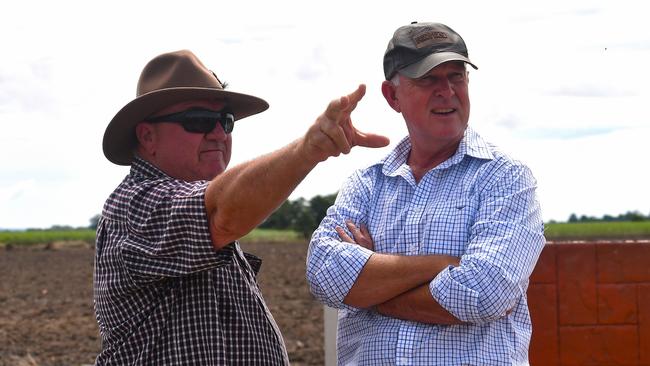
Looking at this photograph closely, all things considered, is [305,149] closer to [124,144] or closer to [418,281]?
[418,281]

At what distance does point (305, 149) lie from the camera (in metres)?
2.63

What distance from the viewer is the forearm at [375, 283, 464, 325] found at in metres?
3.13

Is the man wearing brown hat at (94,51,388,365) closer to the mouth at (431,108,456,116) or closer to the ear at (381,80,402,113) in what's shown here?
the ear at (381,80,402,113)

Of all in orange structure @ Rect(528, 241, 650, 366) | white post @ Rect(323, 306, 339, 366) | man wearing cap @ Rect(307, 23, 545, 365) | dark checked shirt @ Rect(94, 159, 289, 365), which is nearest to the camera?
dark checked shirt @ Rect(94, 159, 289, 365)

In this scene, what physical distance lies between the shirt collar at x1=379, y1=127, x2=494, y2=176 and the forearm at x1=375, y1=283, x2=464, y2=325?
442mm

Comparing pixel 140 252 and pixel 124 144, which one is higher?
pixel 124 144

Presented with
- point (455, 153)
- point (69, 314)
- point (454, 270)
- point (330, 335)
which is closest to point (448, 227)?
point (454, 270)

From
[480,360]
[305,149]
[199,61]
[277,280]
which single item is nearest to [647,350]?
[480,360]

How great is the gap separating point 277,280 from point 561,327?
14.3 m

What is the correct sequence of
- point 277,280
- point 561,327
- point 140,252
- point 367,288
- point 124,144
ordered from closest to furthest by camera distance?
1. point 140,252
2. point 367,288
3. point 124,144
4. point 561,327
5. point 277,280

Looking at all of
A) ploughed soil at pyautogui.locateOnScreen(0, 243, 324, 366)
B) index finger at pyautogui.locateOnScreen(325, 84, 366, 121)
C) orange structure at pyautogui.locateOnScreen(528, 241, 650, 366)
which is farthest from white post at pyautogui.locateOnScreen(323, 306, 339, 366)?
ploughed soil at pyautogui.locateOnScreen(0, 243, 324, 366)

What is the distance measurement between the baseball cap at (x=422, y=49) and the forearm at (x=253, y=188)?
755 millimetres

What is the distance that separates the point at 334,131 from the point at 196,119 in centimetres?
95

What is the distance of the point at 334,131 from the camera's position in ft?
8.41
